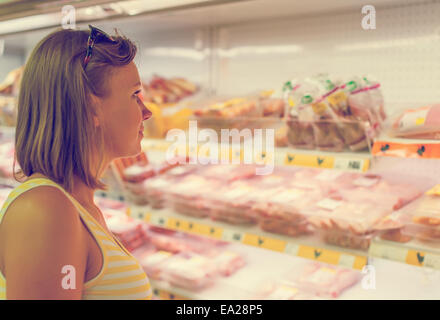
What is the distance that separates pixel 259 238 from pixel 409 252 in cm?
57

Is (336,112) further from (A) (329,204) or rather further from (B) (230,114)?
(B) (230,114)

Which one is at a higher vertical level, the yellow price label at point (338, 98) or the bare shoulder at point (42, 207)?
the yellow price label at point (338, 98)

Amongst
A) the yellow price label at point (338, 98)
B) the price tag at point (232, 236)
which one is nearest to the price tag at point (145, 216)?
the price tag at point (232, 236)

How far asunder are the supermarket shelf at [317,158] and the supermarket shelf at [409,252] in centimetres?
26

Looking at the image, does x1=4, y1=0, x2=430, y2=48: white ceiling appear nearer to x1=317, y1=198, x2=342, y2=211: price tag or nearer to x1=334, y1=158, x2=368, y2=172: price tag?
x1=334, y1=158, x2=368, y2=172: price tag

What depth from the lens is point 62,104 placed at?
0.88 m

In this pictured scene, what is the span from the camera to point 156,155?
269cm

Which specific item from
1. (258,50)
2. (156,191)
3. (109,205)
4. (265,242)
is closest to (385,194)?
(265,242)

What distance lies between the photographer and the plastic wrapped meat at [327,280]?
1.90 meters

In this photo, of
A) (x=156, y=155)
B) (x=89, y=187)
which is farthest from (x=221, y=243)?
(x=89, y=187)

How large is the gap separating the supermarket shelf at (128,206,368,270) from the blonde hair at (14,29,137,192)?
37.4 inches

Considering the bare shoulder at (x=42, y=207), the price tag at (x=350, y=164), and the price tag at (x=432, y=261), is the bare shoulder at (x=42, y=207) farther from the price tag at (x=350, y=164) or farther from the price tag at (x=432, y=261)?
the price tag at (x=432, y=261)

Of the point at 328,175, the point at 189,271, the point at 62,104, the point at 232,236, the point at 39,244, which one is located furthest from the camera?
the point at 189,271

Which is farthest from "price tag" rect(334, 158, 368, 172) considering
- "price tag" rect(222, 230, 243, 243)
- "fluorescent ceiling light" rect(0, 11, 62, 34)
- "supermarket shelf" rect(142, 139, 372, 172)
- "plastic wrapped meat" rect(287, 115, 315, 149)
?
"fluorescent ceiling light" rect(0, 11, 62, 34)
